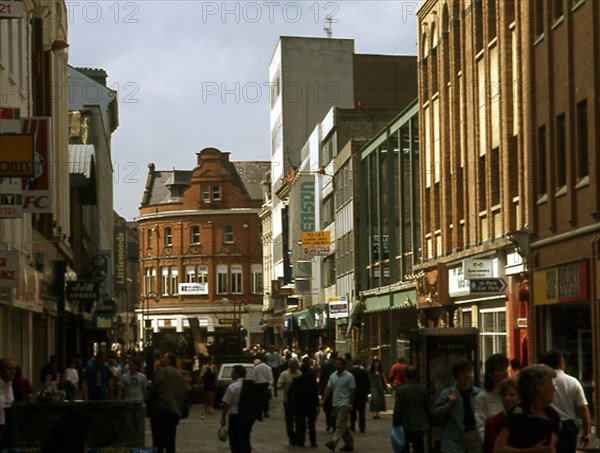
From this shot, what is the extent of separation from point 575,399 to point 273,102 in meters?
89.1

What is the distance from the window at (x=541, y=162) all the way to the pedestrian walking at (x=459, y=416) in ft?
54.8

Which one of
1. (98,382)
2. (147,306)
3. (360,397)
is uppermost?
(147,306)

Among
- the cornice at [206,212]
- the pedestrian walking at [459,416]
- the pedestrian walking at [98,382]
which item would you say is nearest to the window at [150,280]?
the cornice at [206,212]

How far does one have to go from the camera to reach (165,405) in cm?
2003

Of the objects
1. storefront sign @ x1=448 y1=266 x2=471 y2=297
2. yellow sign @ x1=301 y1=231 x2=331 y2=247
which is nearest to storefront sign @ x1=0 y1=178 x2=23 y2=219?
storefront sign @ x1=448 y1=266 x2=471 y2=297

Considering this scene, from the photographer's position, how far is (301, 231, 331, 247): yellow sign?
234ft

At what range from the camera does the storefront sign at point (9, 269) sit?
80.6 feet

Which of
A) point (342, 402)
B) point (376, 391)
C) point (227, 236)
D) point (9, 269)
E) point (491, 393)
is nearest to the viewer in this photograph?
point (491, 393)

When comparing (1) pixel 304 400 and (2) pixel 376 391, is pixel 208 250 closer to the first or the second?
(2) pixel 376 391

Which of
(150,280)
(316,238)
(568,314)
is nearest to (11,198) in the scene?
(568,314)

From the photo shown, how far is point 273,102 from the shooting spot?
337 feet

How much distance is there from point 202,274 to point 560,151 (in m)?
101

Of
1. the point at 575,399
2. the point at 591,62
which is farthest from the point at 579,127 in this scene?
the point at 575,399

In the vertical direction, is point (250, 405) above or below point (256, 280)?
below
